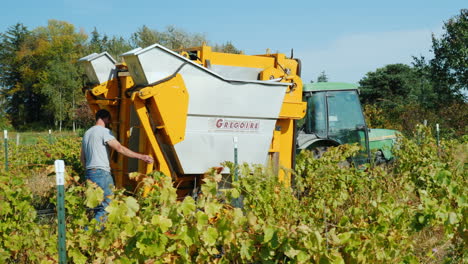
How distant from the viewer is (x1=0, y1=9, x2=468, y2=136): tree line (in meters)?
19.7

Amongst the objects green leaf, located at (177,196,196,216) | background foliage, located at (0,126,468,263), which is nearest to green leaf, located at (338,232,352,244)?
background foliage, located at (0,126,468,263)

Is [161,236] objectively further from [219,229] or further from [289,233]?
[289,233]

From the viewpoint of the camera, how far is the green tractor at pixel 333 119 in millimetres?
9008

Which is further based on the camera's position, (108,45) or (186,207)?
(108,45)

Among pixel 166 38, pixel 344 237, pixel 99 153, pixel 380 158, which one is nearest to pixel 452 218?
pixel 344 237

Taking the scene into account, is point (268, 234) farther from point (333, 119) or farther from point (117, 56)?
point (117, 56)

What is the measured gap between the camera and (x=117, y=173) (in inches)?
272

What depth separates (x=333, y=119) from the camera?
912 cm

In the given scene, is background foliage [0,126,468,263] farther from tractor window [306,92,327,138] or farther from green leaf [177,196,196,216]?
tractor window [306,92,327,138]

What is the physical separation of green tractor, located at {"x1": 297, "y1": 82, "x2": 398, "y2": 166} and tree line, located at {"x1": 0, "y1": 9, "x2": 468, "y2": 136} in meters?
8.25

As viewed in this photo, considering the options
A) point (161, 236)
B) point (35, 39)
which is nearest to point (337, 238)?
point (161, 236)

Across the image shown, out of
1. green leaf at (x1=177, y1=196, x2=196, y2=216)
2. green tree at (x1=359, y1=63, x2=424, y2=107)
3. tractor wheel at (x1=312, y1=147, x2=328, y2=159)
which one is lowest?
green leaf at (x1=177, y1=196, x2=196, y2=216)

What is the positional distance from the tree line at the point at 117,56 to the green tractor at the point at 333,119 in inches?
325

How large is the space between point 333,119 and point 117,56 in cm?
3694
